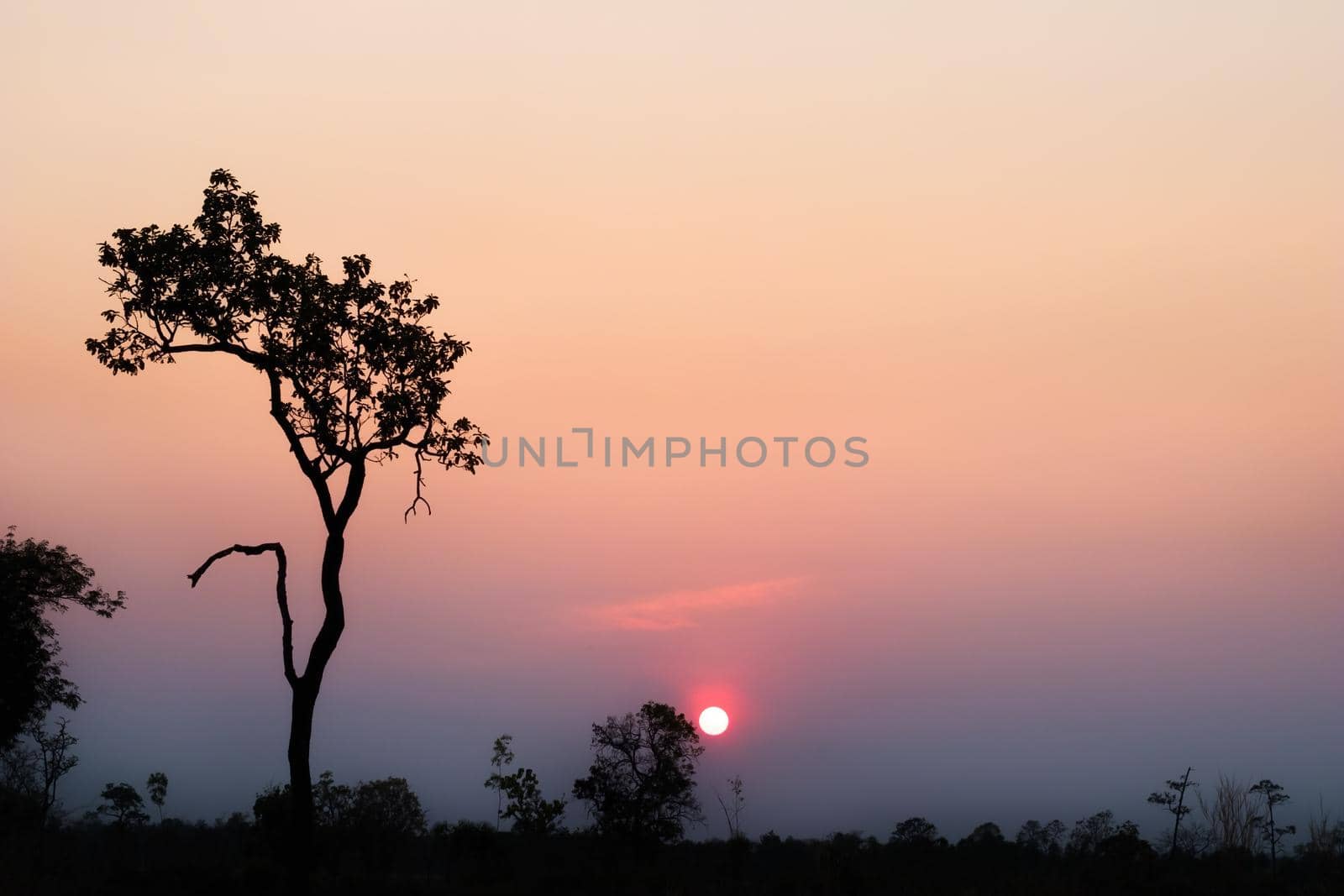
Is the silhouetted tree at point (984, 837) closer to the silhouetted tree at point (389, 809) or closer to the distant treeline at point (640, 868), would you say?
the distant treeline at point (640, 868)

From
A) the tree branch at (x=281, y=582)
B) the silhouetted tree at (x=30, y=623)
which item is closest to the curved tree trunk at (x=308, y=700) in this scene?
the tree branch at (x=281, y=582)

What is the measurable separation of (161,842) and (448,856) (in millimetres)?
21088

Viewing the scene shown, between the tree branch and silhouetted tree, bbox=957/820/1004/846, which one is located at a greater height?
the tree branch

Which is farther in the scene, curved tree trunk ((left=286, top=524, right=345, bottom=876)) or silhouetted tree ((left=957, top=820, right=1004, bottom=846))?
silhouetted tree ((left=957, top=820, right=1004, bottom=846))

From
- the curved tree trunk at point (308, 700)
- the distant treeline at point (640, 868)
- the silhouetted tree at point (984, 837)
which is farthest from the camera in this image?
the silhouetted tree at point (984, 837)

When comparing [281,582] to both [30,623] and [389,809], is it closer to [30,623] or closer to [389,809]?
[30,623]

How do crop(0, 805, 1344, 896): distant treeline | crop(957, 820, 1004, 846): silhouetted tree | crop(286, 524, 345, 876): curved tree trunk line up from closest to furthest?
crop(286, 524, 345, 876): curved tree trunk, crop(0, 805, 1344, 896): distant treeline, crop(957, 820, 1004, 846): silhouetted tree

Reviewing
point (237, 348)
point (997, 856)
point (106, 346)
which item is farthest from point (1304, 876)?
point (106, 346)

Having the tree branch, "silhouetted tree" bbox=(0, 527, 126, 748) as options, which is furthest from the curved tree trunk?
"silhouetted tree" bbox=(0, 527, 126, 748)

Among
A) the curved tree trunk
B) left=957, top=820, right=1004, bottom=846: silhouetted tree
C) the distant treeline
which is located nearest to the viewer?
the curved tree trunk

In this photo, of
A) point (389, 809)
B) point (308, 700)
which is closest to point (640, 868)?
point (308, 700)

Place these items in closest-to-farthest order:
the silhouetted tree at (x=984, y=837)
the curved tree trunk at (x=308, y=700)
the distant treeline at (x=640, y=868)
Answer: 1. the curved tree trunk at (x=308, y=700)
2. the distant treeline at (x=640, y=868)
3. the silhouetted tree at (x=984, y=837)

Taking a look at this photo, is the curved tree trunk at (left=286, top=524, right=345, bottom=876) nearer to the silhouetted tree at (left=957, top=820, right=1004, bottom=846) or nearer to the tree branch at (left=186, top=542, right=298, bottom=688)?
the tree branch at (left=186, top=542, right=298, bottom=688)

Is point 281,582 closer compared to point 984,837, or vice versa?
point 281,582
